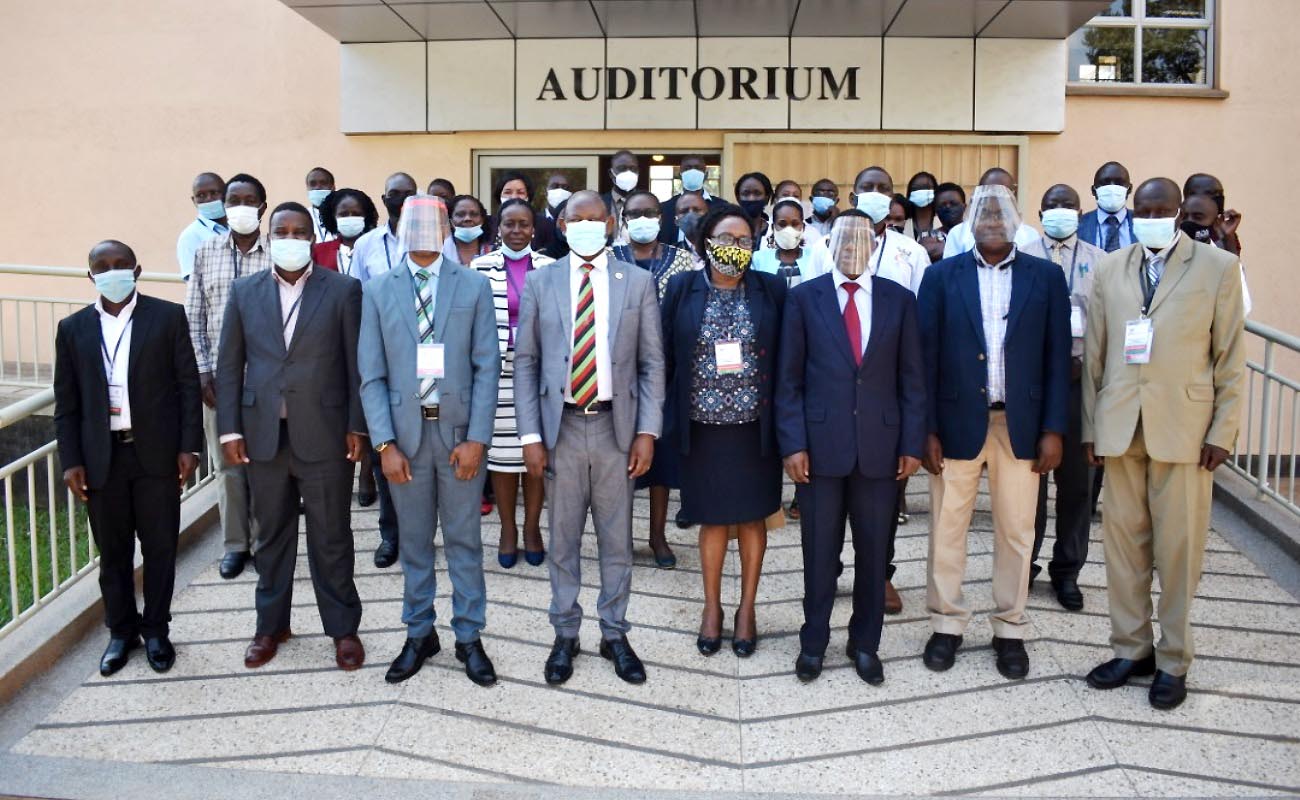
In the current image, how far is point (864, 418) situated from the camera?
4.45 m

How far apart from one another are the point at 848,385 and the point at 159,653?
3.24m

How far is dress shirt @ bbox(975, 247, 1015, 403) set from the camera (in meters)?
4.61

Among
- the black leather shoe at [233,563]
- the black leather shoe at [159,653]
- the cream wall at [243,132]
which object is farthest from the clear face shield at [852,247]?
the cream wall at [243,132]

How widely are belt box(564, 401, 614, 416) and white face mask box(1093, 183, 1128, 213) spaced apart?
3287 mm

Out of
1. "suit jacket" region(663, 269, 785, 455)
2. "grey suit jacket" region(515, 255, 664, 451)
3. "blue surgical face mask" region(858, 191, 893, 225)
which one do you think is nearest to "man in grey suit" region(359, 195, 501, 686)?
"grey suit jacket" region(515, 255, 664, 451)

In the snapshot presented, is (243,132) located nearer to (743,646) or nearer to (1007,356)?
(743,646)

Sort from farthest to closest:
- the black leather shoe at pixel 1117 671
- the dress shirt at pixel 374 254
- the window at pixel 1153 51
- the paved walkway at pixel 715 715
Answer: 1. the window at pixel 1153 51
2. the dress shirt at pixel 374 254
3. the black leather shoe at pixel 1117 671
4. the paved walkway at pixel 715 715

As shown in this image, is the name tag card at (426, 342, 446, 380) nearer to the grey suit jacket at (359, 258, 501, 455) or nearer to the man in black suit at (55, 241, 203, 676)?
the grey suit jacket at (359, 258, 501, 455)

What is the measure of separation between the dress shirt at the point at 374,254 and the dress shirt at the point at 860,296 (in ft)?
8.70

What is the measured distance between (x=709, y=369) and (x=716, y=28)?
5621 mm

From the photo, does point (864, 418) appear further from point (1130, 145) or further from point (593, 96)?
point (1130, 145)

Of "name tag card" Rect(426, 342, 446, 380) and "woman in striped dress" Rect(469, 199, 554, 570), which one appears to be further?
"woman in striped dress" Rect(469, 199, 554, 570)

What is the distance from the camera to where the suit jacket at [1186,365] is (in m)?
4.29

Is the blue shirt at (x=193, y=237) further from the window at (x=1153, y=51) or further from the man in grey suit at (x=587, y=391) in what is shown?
the window at (x=1153, y=51)
